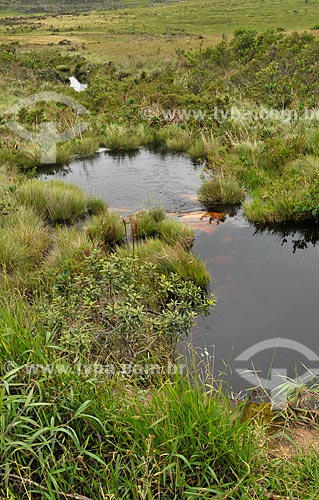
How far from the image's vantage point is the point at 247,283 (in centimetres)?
568

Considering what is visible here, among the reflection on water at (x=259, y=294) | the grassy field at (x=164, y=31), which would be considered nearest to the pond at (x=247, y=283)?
the reflection on water at (x=259, y=294)

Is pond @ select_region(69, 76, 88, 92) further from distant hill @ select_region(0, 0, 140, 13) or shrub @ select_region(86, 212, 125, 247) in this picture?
distant hill @ select_region(0, 0, 140, 13)

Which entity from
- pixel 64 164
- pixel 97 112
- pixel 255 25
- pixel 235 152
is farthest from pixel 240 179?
pixel 255 25

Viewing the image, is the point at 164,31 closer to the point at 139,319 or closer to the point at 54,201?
the point at 54,201

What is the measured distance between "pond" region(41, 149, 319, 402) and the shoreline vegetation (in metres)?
0.25

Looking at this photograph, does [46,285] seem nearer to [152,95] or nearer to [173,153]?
[173,153]

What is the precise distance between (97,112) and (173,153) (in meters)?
5.08

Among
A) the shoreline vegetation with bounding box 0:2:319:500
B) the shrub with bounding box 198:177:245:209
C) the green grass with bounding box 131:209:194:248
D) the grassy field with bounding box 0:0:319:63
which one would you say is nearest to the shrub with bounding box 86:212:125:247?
the shoreline vegetation with bounding box 0:2:319:500

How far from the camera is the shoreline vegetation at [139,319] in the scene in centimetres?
263

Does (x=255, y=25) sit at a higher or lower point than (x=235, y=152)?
higher

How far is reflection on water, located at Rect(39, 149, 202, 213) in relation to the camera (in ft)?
28.4

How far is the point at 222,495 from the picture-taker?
2590 millimetres

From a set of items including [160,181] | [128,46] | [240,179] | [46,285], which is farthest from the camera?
[128,46]

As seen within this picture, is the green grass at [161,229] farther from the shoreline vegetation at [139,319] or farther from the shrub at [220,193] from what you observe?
the shrub at [220,193]
